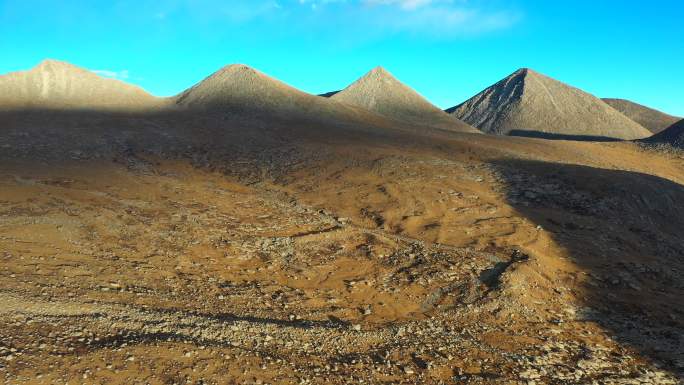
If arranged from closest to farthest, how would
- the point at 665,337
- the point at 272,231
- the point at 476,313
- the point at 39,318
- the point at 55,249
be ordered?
1. the point at 39,318
2. the point at 665,337
3. the point at 476,313
4. the point at 55,249
5. the point at 272,231

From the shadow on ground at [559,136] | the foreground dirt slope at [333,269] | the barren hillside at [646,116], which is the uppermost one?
the barren hillside at [646,116]

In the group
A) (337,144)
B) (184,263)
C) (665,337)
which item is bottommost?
(665,337)

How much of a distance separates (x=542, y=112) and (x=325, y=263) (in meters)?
68.0

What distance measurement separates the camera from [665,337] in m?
6.97

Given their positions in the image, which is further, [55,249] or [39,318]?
[55,249]

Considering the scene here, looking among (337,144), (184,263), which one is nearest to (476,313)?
(184,263)

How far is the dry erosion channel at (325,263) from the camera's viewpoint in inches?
216

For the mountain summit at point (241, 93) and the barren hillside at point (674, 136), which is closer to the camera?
the barren hillside at point (674, 136)

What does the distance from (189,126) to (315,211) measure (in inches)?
578

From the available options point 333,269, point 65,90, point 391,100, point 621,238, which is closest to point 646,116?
point 391,100

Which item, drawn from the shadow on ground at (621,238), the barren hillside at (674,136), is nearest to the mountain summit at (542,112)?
the barren hillside at (674,136)

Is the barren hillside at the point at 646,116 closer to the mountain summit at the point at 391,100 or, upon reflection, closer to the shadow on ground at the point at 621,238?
the mountain summit at the point at 391,100

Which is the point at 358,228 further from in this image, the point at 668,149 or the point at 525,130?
the point at 525,130

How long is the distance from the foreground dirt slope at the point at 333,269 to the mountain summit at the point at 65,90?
44.6 ft
